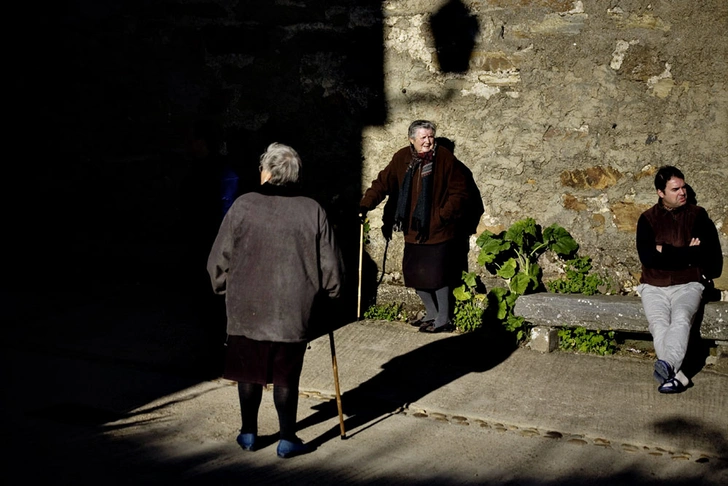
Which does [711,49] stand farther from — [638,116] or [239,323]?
[239,323]

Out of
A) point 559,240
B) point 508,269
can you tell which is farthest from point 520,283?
point 559,240

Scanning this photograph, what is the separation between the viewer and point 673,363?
604 cm

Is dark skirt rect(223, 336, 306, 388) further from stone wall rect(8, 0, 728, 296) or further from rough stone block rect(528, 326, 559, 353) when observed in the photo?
rough stone block rect(528, 326, 559, 353)

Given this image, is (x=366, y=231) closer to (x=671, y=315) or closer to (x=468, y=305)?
(x=468, y=305)

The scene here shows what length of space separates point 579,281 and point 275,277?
3.17m

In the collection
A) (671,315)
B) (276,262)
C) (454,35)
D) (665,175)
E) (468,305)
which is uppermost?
(454,35)

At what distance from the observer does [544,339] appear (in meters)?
6.93

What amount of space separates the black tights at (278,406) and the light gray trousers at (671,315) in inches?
99.0

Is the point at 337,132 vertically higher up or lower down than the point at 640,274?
higher up

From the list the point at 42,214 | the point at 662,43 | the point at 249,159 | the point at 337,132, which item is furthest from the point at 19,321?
the point at 662,43

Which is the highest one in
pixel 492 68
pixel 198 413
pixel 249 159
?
pixel 492 68

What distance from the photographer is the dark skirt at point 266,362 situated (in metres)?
4.90

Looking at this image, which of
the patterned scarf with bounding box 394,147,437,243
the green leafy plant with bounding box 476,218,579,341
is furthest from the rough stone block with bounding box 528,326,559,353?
the patterned scarf with bounding box 394,147,437,243

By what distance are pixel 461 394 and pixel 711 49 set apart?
120 inches
